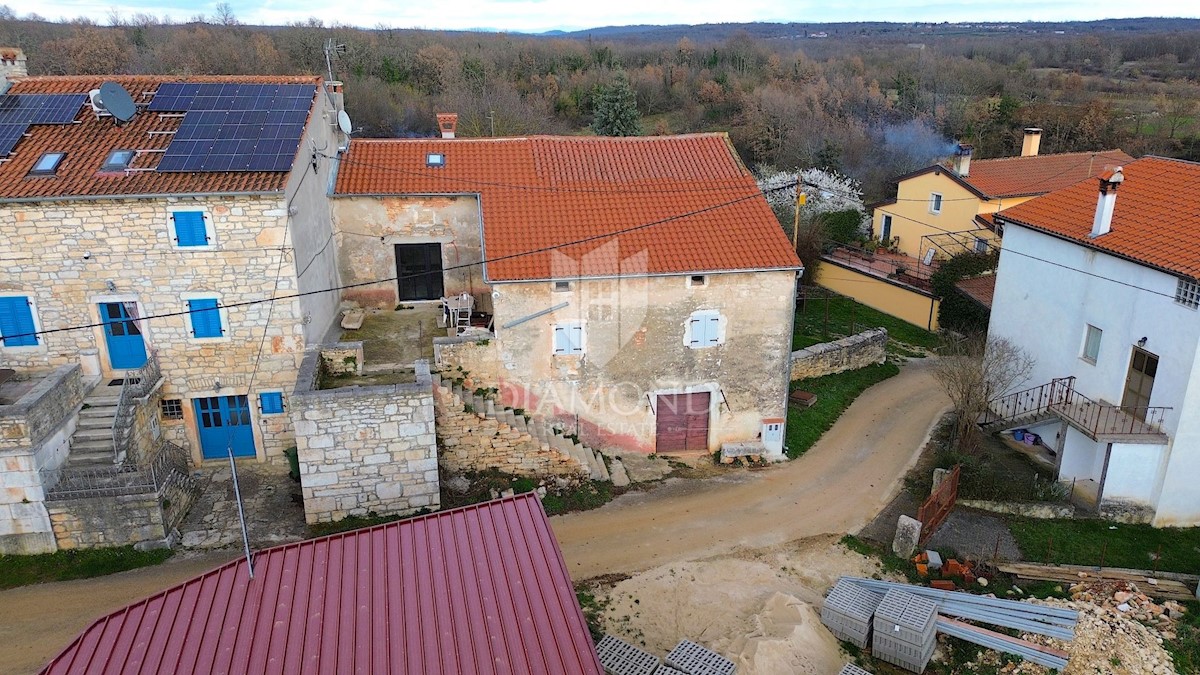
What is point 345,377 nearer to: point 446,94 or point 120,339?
point 120,339

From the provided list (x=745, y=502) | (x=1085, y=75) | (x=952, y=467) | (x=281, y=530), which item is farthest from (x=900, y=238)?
(x=1085, y=75)

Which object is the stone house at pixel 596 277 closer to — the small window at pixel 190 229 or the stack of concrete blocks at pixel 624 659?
the small window at pixel 190 229

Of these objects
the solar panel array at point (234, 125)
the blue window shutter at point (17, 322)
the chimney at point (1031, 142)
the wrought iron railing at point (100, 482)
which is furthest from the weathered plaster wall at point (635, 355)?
the chimney at point (1031, 142)

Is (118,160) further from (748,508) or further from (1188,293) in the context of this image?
(1188,293)

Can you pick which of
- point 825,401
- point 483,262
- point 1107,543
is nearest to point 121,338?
point 483,262

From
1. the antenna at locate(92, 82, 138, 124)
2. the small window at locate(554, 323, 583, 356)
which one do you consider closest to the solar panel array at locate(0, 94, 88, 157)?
the antenna at locate(92, 82, 138, 124)
